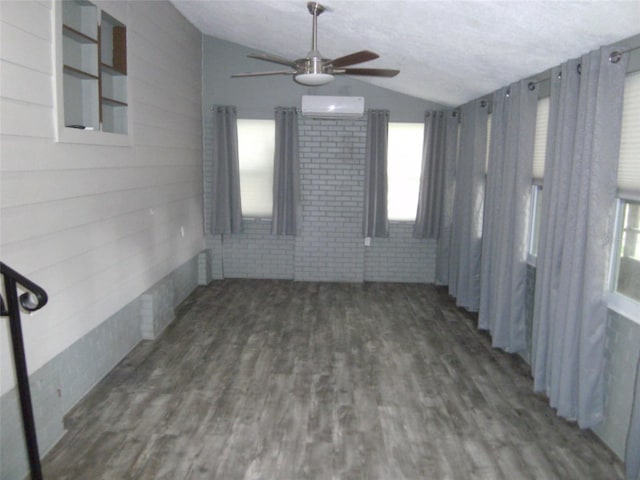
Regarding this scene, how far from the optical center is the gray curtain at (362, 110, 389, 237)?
6879 mm

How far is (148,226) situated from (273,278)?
2.79m

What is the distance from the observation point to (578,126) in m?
3.19

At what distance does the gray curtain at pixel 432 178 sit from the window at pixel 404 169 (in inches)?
8.3

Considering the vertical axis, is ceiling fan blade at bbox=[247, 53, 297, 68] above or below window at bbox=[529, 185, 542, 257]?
above

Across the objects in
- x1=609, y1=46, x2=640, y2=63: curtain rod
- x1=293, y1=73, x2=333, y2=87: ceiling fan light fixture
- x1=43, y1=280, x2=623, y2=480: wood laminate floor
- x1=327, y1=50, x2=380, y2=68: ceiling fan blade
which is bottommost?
x1=43, y1=280, x2=623, y2=480: wood laminate floor

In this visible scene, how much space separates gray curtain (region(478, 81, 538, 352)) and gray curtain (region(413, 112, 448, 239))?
187cm

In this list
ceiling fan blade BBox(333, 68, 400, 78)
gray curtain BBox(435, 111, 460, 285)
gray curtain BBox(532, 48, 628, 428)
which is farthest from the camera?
gray curtain BBox(435, 111, 460, 285)

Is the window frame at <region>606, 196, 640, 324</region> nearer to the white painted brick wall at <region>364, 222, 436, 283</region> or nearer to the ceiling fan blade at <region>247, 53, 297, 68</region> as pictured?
the ceiling fan blade at <region>247, 53, 297, 68</region>

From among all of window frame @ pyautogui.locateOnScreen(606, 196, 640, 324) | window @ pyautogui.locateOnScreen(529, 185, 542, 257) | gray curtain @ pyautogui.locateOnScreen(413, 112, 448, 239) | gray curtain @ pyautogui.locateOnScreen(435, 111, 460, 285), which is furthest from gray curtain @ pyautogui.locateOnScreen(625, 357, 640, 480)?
gray curtain @ pyautogui.locateOnScreen(413, 112, 448, 239)

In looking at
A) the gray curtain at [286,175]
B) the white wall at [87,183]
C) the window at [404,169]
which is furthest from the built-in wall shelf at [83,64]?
the window at [404,169]

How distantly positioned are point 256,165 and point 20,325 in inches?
218

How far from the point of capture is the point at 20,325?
1847 millimetres

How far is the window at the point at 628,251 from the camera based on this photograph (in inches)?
120

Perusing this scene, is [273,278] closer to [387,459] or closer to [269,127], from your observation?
[269,127]
